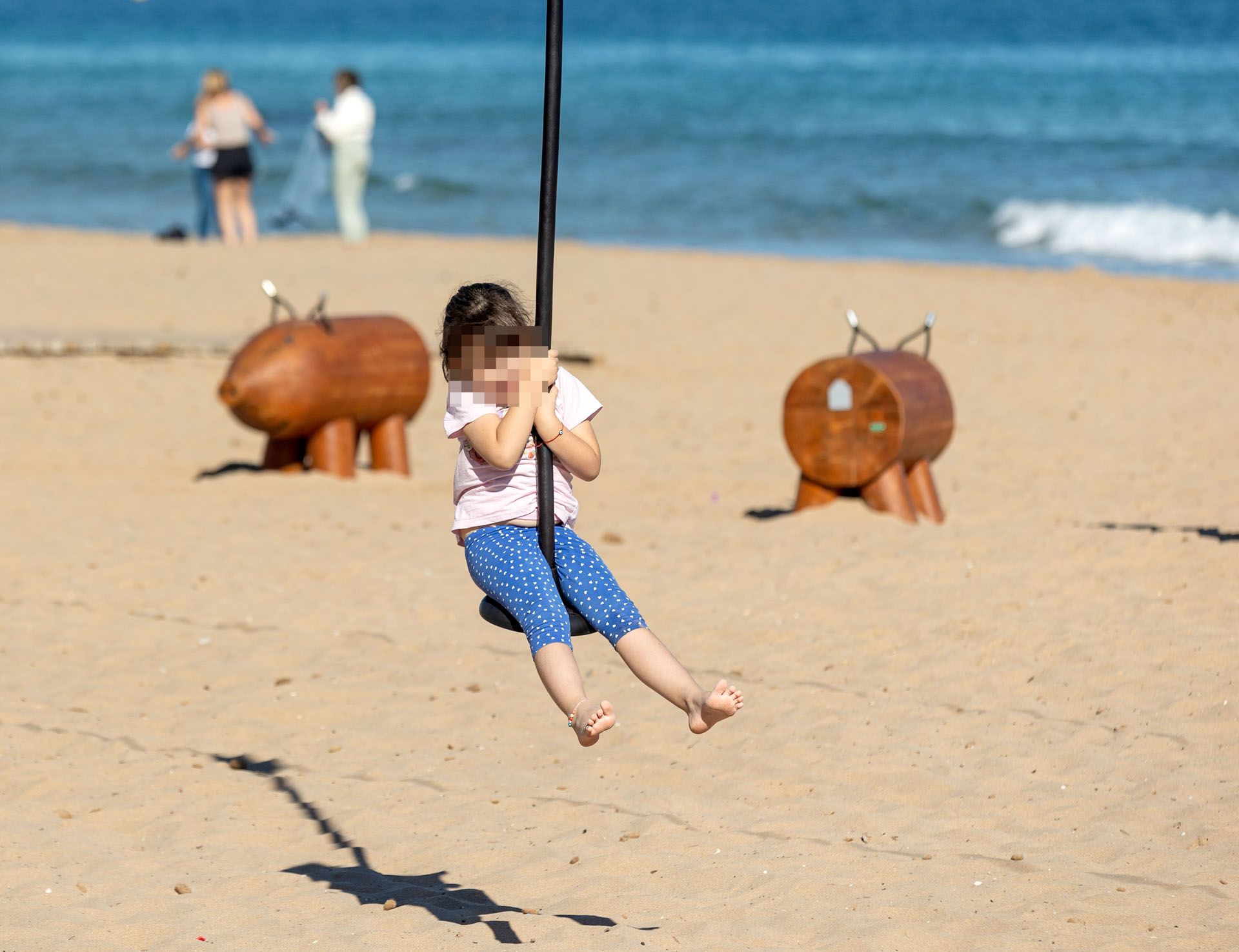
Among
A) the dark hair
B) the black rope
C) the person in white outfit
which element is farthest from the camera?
the person in white outfit

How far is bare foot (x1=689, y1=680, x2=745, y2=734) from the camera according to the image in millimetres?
3926

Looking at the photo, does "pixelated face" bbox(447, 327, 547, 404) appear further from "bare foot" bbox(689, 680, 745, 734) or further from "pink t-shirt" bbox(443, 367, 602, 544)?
"bare foot" bbox(689, 680, 745, 734)

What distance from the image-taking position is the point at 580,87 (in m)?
44.2

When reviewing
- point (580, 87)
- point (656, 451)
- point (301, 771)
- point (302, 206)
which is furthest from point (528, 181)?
point (301, 771)

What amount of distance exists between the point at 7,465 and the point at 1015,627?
683 centimetres

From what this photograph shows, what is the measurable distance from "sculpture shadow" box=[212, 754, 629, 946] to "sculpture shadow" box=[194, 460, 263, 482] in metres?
5.37

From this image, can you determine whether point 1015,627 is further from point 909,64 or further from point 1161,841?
point 909,64

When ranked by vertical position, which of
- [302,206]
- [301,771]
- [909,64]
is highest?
[909,64]

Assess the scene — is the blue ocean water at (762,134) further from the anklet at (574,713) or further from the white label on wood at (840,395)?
the anklet at (574,713)

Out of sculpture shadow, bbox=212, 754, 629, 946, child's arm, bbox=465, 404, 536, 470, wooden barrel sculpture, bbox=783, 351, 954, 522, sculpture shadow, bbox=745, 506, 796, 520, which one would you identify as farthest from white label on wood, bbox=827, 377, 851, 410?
child's arm, bbox=465, 404, 536, 470

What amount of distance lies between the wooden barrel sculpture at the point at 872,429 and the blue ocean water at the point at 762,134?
1344cm

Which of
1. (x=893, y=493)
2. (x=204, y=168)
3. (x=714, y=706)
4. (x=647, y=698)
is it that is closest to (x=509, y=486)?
(x=714, y=706)

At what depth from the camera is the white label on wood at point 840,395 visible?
8875 millimetres

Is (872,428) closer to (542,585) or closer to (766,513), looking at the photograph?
(766,513)
